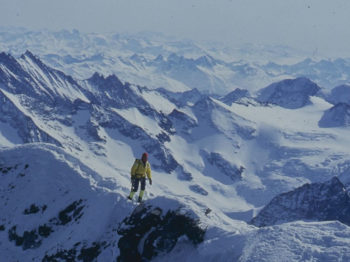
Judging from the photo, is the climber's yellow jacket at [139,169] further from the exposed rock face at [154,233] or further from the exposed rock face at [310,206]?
the exposed rock face at [310,206]

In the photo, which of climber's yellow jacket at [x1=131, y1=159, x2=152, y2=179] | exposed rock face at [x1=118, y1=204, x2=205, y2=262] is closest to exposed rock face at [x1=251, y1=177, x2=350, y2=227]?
climber's yellow jacket at [x1=131, y1=159, x2=152, y2=179]

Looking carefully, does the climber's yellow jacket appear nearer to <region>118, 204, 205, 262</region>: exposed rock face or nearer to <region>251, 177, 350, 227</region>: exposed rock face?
<region>118, 204, 205, 262</region>: exposed rock face

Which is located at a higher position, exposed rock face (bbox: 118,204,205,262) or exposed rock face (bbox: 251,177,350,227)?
exposed rock face (bbox: 118,204,205,262)

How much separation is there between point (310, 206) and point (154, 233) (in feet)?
422

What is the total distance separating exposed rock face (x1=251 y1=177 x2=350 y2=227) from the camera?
494ft

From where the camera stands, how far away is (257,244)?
1233 inches

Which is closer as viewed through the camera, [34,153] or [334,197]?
[34,153]

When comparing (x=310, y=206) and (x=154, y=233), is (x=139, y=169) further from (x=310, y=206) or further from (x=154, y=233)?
(x=310, y=206)

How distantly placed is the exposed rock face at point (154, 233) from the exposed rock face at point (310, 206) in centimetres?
11657

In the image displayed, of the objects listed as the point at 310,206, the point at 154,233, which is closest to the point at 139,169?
the point at 154,233

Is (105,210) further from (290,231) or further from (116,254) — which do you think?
(290,231)

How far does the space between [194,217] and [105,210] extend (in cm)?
1043

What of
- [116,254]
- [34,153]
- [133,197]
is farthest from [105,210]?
[34,153]

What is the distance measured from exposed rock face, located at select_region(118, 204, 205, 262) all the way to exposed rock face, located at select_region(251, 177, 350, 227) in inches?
4589
